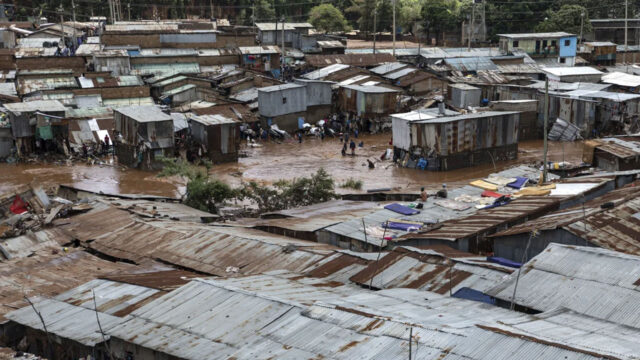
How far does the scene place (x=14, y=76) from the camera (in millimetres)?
39750

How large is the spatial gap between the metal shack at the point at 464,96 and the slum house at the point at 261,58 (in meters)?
13.1

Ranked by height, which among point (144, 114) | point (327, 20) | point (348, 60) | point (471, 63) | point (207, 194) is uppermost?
point (327, 20)

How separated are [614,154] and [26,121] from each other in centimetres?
2244

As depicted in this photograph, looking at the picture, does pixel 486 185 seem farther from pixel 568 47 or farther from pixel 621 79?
pixel 568 47

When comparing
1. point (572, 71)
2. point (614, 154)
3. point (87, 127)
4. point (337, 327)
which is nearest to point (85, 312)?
point (337, 327)

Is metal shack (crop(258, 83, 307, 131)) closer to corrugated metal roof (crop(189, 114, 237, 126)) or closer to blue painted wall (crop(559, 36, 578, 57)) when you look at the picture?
corrugated metal roof (crop(189, 114, 237, 126))

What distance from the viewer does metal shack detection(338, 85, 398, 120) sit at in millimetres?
36219

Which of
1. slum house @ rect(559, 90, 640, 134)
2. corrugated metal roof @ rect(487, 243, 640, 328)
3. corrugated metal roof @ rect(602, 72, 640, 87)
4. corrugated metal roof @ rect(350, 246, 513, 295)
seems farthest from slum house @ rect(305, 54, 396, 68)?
corrugated metal roof @ rect(487, 243, 640, 328)

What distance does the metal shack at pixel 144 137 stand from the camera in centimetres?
2797

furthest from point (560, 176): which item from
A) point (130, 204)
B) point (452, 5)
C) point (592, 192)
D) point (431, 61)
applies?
point (452, 5)

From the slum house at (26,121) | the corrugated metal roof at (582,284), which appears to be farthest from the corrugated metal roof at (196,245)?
the slum house at (26,121)

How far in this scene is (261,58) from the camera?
154 feet

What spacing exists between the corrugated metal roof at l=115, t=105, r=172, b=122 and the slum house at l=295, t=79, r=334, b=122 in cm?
955

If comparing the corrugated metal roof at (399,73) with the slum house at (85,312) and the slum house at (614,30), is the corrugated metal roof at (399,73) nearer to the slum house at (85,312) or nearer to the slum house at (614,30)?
the slum house at (614,30)
